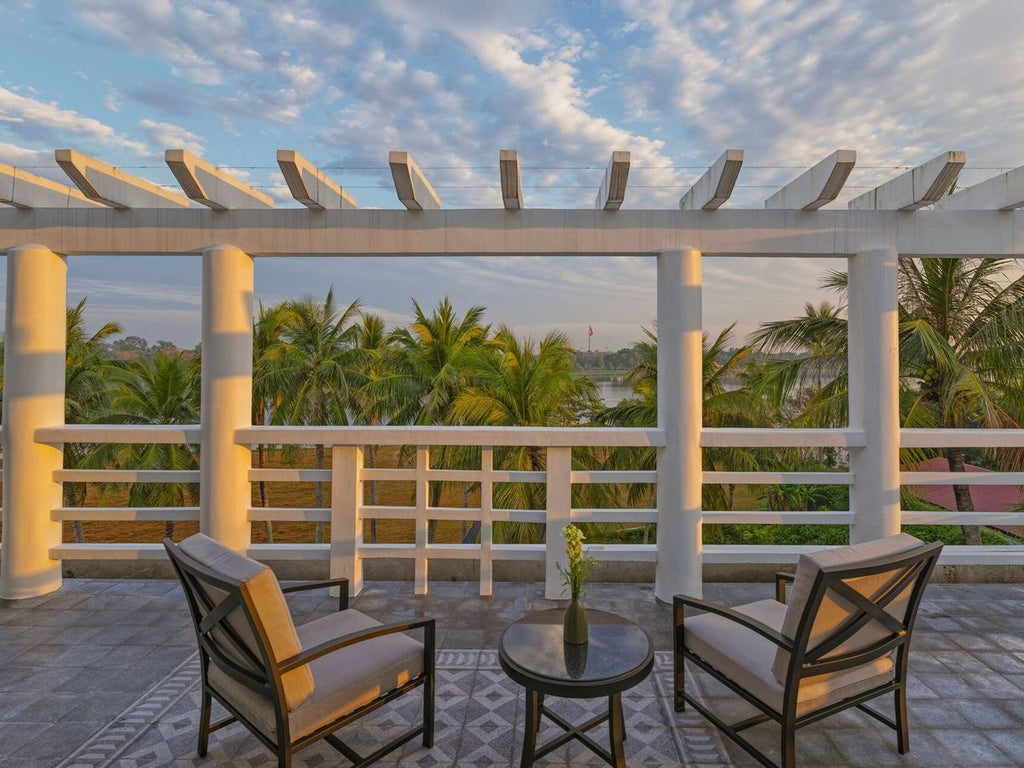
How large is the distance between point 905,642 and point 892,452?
209cm

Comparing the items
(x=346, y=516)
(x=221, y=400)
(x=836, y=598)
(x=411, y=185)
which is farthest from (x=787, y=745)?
(x=221, y=400)

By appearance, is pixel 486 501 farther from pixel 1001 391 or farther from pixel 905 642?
pixel 1001 391

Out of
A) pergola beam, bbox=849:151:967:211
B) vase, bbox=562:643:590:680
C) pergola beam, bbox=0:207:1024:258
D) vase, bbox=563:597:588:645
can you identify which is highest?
pergola beam, bbox=849:151:967:211

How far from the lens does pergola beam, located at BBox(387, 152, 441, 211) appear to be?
10.8 feet

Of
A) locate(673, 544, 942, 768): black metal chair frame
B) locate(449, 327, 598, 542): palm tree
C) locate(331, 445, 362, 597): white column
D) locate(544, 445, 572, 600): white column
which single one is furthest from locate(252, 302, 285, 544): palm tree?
locate(673, 544, 942, 768): black metal chair frame

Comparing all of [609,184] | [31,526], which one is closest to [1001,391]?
[609,184]

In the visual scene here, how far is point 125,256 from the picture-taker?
402 cm

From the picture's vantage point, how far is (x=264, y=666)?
1822 millimetres

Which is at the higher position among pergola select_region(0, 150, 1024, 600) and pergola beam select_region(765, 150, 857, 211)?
pergola beam select_region(765, 150, 857, 211)

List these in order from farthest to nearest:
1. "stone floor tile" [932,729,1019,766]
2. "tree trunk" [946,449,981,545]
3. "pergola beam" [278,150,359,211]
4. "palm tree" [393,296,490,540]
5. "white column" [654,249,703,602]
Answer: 1. "palm tree" [393,296,490,540]
2. "tree trunk" [946,449,981,545]
3. "white column" [654,249,703,602]
4. "pergola beam" [278,150,359,211]
5. "stone floor tile" [932,729,1019,766]

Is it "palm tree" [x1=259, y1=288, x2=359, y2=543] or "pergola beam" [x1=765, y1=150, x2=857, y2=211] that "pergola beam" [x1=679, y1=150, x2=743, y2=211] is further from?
"palm tree" [x1=259, y1=288, x2=359, y2=543]

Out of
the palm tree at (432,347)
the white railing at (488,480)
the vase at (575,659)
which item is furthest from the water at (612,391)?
the vase at (575,659)

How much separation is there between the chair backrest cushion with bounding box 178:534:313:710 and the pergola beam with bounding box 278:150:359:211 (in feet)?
8.22

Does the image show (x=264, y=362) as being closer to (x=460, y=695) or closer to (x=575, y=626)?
(x=460, y=695)
